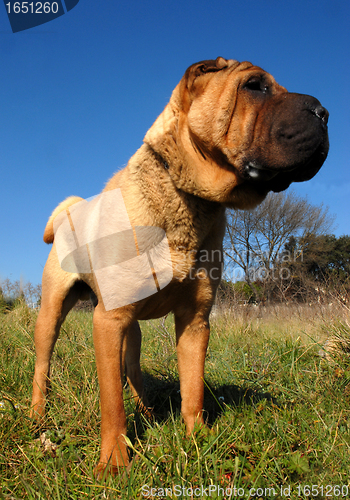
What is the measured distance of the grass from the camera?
163 centimetres

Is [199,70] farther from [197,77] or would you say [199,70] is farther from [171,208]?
[171,208]

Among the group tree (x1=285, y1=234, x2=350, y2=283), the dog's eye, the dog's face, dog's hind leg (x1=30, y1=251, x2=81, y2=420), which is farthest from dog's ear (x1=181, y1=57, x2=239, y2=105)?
tree (x1=285, y1=234, x2=350, y2=283)

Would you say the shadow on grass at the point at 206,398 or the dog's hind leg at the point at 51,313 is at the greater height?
the dog's hind leg at the point at 51,313

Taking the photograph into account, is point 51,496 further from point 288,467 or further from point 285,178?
point 285,178

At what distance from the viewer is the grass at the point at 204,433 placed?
5.34ft

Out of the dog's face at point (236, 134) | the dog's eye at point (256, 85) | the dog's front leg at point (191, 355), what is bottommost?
the dog's front leg at point (191, 355)

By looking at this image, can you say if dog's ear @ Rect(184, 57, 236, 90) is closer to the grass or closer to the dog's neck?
the dog's neck

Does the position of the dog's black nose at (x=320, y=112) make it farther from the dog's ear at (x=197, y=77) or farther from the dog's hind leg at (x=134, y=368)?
the dog's hind leg at (x=134, y=368)

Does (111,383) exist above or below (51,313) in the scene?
below

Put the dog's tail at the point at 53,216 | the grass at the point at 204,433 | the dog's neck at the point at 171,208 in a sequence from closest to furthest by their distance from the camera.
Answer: the grass at the point at 204,433 < the dog's neck at the point at 171,208 < the dog's tail at the point at 53,216

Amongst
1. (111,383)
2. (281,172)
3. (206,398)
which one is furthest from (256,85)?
(206,398)

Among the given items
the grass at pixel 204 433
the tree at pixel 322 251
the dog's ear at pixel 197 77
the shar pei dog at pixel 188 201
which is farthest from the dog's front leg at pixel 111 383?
the tree at pixel 322 251

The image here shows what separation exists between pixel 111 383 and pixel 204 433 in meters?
0.63

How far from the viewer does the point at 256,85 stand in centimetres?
198
